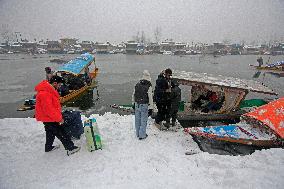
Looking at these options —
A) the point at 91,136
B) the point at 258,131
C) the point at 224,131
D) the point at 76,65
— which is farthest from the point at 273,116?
the point at 76,65

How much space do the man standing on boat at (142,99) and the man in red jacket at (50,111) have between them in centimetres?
194

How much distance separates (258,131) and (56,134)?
19.1 ft

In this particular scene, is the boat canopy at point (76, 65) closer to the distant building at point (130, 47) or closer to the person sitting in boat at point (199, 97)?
the person sitting in boat at point (199, 97)

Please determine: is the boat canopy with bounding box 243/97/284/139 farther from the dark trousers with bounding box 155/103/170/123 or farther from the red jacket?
the red jacket

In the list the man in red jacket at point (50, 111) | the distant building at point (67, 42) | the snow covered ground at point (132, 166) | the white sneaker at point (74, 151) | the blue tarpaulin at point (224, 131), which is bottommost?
the snow covered ground at point (132, 166)

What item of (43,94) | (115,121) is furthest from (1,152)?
(115,121)

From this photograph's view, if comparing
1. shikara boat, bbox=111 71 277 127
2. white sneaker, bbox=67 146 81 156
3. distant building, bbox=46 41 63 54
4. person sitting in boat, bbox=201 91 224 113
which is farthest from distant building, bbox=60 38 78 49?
white sneaker, bbox=67 146 81 156

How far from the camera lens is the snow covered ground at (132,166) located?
4176 mm

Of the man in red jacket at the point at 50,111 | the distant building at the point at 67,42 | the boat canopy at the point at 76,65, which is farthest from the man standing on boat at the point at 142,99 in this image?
the distant building at the point at 67,42

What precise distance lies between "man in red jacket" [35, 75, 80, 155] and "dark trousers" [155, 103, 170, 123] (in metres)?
2.87

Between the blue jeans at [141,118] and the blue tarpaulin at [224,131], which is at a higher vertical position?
the blue jeans at [141,118]

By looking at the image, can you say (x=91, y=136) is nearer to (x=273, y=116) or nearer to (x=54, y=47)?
(x=273, y=116)

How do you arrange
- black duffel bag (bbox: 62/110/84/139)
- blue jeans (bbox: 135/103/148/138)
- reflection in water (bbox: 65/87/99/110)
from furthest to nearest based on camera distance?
reflection in water (bbox: 65/87/99/110), blue jeans (bbox: 135/103/148/138), black duffel bag (bbox: 62/110/84/139)

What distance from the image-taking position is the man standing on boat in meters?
5.73
